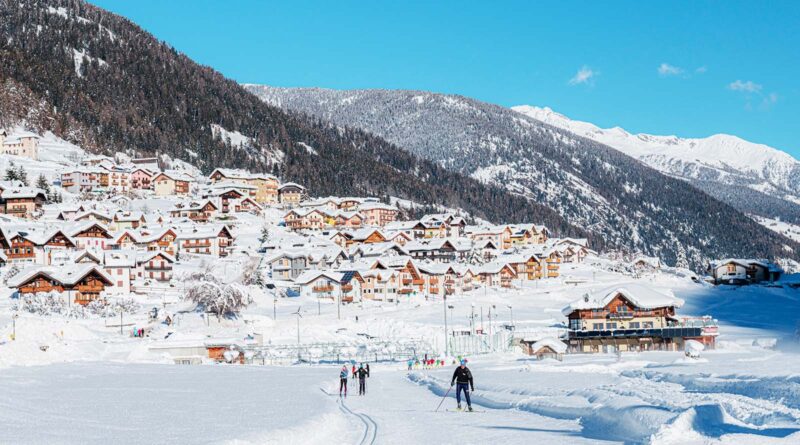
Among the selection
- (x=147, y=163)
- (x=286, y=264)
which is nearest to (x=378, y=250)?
(x=286, y=264)

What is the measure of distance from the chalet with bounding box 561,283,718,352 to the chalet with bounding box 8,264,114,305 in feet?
139

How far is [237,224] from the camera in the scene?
132750 mm

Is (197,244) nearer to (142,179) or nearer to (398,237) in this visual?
(398,237)

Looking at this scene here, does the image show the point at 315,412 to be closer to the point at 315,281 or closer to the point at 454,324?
the point at 454,324

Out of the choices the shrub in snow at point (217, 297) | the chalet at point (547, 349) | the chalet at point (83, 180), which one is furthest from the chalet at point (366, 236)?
the chalet at point (547, 349)

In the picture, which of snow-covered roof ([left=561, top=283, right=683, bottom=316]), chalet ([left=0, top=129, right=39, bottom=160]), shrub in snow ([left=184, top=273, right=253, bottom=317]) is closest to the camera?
snow-covered roof ([left=561, top=283, right=683, bottom=316])

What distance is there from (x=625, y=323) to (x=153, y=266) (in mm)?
51165

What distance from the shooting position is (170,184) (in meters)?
152

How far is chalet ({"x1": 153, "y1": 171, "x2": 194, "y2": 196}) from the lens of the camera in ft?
497

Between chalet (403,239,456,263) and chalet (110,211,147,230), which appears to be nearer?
chalet (110,211,147,230)

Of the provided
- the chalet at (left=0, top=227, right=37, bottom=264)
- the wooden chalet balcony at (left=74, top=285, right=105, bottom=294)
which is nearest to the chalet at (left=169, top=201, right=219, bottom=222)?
the chalet at (left=0, top=227, right=37, bottom=264)

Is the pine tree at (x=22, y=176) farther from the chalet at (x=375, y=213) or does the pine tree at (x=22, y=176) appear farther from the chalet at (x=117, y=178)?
the chalet at (x=375, y=213)

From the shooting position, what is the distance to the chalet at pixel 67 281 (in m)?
76.3

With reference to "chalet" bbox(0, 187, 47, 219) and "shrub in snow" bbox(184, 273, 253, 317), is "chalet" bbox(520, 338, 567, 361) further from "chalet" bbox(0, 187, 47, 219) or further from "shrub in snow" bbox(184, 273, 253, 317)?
"chalet" bbox(0, 187, 47, 219)
